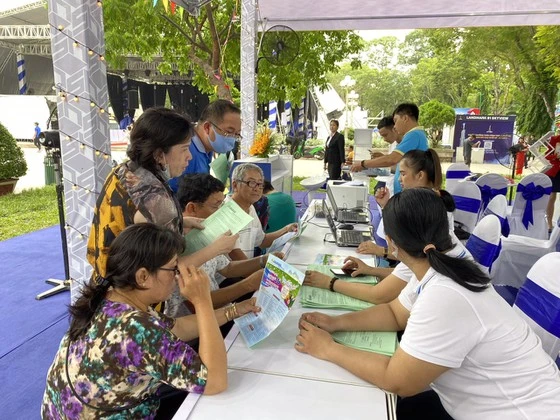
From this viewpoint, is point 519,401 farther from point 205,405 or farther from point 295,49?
point 295,49

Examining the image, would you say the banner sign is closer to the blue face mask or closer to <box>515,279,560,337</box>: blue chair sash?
the blue face mask

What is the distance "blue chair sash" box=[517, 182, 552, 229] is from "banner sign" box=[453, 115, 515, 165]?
9924mm

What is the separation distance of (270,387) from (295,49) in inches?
185

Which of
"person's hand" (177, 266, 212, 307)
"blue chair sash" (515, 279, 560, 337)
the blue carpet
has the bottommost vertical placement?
the blue carpet

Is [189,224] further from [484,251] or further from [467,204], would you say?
[467,204]

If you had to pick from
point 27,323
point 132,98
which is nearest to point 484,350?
point 27,323

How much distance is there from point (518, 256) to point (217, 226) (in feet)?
9.21

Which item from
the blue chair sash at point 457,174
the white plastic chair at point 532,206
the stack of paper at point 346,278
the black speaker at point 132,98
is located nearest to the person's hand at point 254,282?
the stack of paper at point 346,278

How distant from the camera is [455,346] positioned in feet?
3.26

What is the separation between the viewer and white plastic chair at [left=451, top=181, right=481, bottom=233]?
11.8 ft

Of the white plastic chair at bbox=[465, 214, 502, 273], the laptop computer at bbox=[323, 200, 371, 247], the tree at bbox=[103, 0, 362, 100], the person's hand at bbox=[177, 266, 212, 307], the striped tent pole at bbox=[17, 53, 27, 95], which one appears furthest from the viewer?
the striped tent pole at bbox=[17, 53, 27, 95]

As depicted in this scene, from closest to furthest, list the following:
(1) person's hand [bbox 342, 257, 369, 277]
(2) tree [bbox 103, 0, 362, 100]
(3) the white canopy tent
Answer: (1) person's hand [bbox 342, 257, 369, 277], (3) the white canopy tent, (2) tree [bbox 103, 0, 362, 100]

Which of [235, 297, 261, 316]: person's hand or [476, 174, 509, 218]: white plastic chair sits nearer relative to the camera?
[235, 297, 261, 316]: person's hand

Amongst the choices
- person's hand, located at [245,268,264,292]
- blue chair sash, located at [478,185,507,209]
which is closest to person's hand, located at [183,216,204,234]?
person's hand, located at [245,268,264,292]
